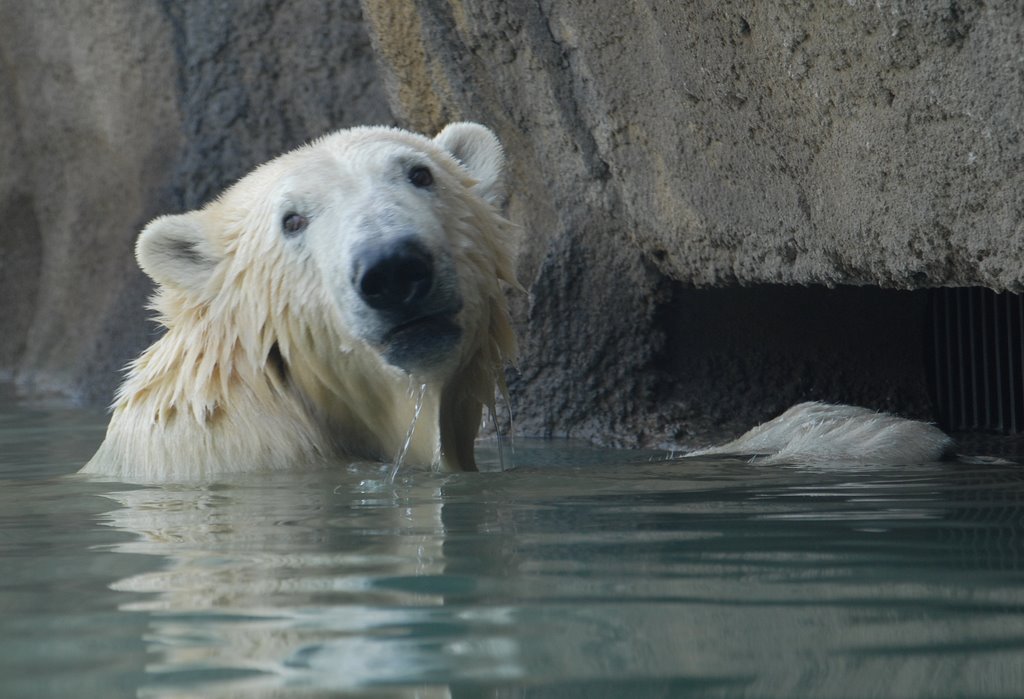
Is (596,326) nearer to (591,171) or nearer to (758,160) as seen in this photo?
(591,171)

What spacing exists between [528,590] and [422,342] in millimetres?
1490

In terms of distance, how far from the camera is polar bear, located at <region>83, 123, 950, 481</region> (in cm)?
335

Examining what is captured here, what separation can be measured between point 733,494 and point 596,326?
2285mm

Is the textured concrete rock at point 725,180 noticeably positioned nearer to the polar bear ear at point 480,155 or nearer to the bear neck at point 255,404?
the polar bear ear at point 480,155

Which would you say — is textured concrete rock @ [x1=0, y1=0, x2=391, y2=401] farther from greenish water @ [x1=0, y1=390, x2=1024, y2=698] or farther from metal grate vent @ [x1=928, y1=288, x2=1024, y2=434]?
greenish water @ [x1=0, y1=390, x2=1024, y2=698]

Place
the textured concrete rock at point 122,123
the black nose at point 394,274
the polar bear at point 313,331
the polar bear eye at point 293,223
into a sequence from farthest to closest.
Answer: the textured concrete rock at point 122,123
the polar bear eye at point 293,223
the polar bear at point 313,331
the black nose at point 394,274

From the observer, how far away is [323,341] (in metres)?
3.50

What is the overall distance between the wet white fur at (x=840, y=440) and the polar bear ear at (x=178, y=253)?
1472mm

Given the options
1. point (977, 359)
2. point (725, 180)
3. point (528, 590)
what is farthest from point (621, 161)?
point (528, 590)

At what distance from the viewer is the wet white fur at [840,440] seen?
3.57 m

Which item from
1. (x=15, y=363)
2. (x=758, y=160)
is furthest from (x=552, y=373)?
(x=15, y=363)

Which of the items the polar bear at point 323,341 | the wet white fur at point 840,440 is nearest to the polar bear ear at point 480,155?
the polar bear at point 323,341

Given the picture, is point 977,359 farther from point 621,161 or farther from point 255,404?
point 255,404

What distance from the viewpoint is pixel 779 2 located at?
11.4 feet
